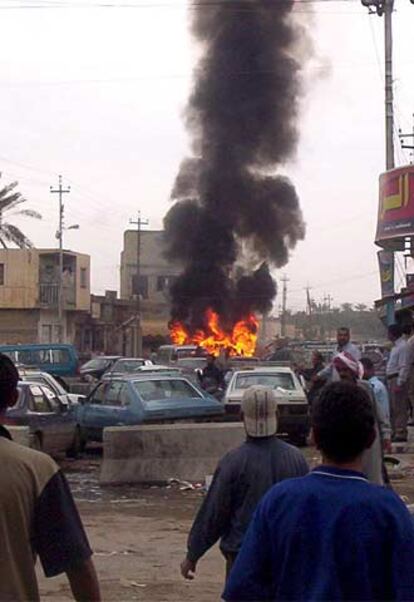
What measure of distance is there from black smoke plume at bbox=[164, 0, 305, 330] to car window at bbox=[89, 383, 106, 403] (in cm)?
3066

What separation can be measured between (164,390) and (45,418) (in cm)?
252

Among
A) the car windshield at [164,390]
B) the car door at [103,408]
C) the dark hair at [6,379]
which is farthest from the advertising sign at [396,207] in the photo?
the dark hair at [6,379]

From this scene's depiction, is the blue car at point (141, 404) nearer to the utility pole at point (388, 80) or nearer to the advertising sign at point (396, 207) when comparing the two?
the advertising sign at point (396, 207)

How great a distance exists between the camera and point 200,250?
52125 mm

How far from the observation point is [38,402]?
57.9ft

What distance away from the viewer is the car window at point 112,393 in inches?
747

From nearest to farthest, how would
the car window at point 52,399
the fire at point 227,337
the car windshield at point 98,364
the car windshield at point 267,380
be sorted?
1. the car window at point 52,399
2. the car windshield at point 267,380
3. the car windshield at point 98,364
4. the fire at point 227,337

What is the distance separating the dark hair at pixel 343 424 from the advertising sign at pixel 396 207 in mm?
20927

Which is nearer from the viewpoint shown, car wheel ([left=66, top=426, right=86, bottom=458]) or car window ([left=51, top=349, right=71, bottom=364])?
car wheel ([left=66, top=426, right=86, bottom=458])

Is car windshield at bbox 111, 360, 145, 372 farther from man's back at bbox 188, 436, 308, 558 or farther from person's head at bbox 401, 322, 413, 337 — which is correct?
man's back at bbox 188, 436, 308, 558

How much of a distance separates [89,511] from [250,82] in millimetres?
39717

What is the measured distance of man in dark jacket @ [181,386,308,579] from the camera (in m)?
5.60

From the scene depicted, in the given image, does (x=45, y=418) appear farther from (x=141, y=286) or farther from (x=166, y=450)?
(x=141, y=286)

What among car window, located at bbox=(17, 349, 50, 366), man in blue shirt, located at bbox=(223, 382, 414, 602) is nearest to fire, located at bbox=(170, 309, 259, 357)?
car window, located at bbox=(17, 349, 50, 366)
